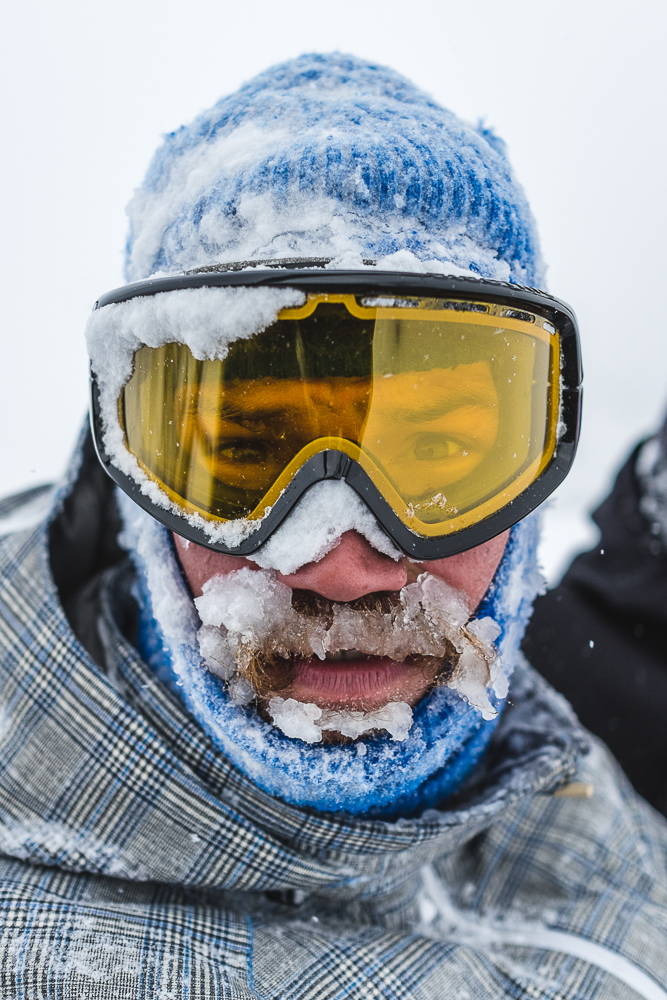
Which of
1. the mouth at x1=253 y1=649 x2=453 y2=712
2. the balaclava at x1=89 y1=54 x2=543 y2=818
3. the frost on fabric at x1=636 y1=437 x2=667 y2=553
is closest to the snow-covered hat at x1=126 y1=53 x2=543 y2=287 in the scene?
the balaclava at x1=89 y1=54 x2=543 y2=818

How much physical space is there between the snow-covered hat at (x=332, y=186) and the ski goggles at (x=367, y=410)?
0.09 meters

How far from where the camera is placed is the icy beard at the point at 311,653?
41.2 inches

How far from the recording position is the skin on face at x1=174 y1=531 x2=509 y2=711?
105 cm

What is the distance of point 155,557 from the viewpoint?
1231mm

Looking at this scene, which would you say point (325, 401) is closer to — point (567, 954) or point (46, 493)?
point (46, 493)

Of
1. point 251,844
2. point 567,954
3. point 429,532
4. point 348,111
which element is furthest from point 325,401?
point 567,954

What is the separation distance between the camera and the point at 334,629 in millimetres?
1045

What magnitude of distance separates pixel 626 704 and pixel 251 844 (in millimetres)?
2091

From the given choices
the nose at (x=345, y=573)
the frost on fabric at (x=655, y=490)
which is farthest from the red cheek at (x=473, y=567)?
the frost on fabric at (x=655, y=490)

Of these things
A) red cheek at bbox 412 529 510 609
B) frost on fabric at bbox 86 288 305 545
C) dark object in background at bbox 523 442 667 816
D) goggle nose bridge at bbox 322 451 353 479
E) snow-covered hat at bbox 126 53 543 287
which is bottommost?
dark object in background at bbox 523 442 667 816

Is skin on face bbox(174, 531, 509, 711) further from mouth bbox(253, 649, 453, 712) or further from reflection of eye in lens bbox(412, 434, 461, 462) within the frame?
reflection of eye in lens bbox(412, 434, 461, 462)

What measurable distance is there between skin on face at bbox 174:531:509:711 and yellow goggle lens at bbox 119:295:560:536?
96mm

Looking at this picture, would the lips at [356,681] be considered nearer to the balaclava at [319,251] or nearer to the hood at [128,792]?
the balaclava at [319,251]

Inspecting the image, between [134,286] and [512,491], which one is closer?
[134,286]
